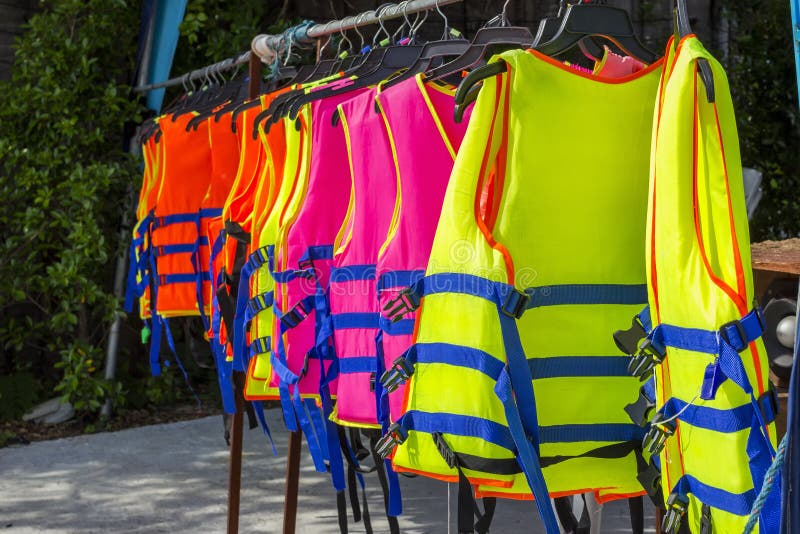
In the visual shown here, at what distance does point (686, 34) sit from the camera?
5.17ft

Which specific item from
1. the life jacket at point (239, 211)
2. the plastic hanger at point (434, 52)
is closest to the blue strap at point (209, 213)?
the life jacket at point (239, 211)

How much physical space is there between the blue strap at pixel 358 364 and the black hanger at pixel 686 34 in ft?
3.25

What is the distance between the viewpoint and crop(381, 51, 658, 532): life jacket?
5.83 ft

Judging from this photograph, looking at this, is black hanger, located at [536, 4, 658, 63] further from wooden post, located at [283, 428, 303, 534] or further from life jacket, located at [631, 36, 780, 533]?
wooden post, located at [283, 428, 303, 534]

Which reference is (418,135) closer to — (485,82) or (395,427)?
(485,82)

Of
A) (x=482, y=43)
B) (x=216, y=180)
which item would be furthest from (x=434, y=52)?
(x=216, y=180)

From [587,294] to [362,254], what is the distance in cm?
63

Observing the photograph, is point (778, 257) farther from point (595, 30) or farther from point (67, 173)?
point (67, 173)

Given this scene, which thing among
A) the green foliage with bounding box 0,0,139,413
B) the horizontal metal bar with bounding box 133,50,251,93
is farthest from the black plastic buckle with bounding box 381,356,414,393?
the green foliage with bounding box 0,0,139,413

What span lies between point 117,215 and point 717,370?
4.56 meters

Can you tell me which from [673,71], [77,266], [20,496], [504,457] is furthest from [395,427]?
[77,266]

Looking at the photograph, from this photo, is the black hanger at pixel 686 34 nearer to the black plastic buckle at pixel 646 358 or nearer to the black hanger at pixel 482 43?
the black plastic buckle at pixel 646 358

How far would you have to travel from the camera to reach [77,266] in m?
5.15

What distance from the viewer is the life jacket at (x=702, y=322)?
1425 millimetres
